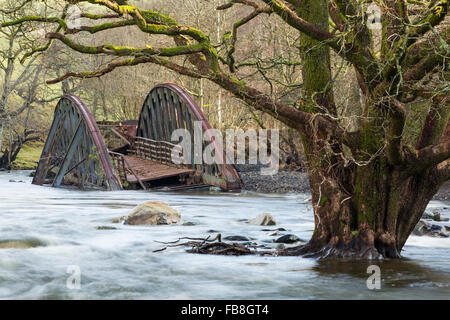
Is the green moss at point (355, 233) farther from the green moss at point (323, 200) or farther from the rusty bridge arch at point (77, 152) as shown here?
the rusty bridge arch at point (77, 152)

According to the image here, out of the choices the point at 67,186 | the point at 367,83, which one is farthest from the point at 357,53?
the point at 67,186

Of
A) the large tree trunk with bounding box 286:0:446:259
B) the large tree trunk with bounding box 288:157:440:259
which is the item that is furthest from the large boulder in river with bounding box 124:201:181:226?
the large tree trunk with bounding box 288:157:440:259

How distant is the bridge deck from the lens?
23.2 m

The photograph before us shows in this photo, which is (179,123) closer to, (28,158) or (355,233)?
(355,233)

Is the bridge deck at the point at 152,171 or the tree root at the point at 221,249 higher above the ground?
the bridge deck at the point at 152,171

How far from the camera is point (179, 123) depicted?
2430 cm

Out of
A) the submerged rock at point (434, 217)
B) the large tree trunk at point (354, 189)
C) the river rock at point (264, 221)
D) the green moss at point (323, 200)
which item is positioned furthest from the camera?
the submerged rock at point (434, 217)

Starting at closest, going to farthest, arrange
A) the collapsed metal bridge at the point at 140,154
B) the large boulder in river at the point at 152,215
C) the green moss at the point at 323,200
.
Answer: the green moss at the point at 323,200
the large boulder in river at the point at 152,215
the collapsed metal bridge at the point at 140,154

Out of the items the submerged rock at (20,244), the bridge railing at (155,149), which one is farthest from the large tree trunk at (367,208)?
the bridge railing at (155,149)

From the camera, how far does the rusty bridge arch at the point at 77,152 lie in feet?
71.8

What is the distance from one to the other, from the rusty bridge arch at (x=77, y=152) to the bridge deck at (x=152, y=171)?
1.37 meters

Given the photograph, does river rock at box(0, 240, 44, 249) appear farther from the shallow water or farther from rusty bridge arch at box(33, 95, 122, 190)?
rusty bridge arch at box(33, 95, 122, 190)

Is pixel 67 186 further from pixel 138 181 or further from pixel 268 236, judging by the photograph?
pixel 268 236

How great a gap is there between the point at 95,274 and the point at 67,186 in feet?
54.7
